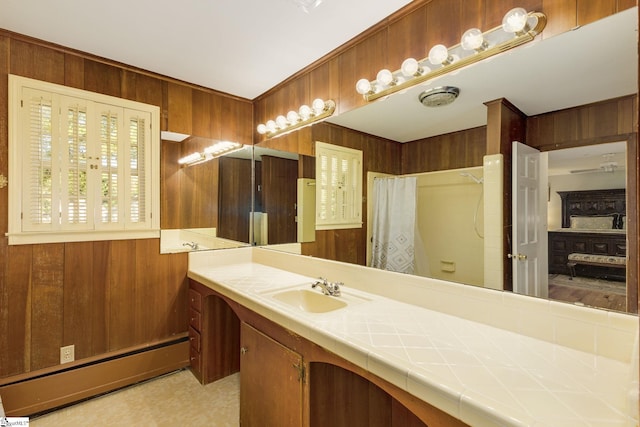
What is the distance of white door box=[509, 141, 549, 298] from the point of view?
115 cm

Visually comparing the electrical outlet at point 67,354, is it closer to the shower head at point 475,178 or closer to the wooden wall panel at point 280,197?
the wooden wall panel at point 280,197

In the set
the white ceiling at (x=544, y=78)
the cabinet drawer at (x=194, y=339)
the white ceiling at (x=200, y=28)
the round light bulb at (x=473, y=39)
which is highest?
the white ceiling at (x=200, y=28)

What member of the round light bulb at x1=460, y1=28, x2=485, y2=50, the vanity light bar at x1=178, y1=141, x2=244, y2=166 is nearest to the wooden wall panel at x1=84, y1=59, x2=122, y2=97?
the vanity light bar at x1=178, y1=141, x2=244, y2=166

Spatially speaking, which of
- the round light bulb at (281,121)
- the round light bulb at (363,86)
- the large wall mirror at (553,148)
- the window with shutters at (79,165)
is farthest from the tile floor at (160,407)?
the round light bulb at (363,86)

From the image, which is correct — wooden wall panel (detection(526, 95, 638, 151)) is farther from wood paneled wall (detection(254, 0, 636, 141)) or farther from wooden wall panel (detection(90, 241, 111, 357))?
wooden wall panel (detection(90, 241, 111, 357))

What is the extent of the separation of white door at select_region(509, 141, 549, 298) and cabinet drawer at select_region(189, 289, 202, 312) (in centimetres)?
205

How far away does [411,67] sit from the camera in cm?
149

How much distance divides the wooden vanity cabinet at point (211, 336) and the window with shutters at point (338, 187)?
1014 millimetres

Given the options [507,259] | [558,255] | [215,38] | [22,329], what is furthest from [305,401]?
[215,38]

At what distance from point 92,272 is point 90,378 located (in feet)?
2.38

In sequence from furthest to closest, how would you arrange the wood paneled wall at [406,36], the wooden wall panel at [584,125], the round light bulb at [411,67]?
the round light bulb at [411,67]
the wood paneled wall at [406,36]
the wooden wall panel at [584,125]

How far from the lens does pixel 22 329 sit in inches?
73.1

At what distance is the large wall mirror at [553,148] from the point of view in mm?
971

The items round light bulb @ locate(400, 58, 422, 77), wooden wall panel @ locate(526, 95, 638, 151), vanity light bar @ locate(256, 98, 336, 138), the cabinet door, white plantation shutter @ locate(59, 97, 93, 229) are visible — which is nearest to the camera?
wooden wall panel @ locate(526, 95, 638, 151)
